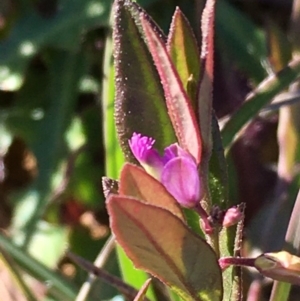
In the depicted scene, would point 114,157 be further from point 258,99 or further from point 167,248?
point 167,248

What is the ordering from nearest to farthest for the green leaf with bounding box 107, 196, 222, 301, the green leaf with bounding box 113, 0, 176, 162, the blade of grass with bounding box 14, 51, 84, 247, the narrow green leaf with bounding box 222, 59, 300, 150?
the green leaf with bounding box 107, 196, 222, 301 < the green leaf with bounding box 113, 0, 176, 162 < the narrow green leaf with bounding box 222, 59, 300, 150 < the blade of grass with bounding box 14, 51, 84, 247

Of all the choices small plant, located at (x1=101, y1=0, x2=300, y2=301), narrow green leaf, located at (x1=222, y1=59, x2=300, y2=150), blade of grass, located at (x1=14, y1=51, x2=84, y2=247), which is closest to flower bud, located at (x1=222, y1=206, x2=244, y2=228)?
small plant, located at (x1=101, y1=0, x2=300, y2=301)

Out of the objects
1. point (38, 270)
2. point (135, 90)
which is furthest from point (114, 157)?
point (135, 90)

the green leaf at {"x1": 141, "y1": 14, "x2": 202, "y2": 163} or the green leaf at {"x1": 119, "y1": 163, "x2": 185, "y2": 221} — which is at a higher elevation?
the green leaf at {"x1": 141, "y1": 14, "x2": 202, "y2": 163}

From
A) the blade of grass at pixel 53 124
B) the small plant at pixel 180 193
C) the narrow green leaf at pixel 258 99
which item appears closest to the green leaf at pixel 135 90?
the small plant at pixel 180 193

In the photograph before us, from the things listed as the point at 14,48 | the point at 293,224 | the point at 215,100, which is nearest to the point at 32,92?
the point at 14,48

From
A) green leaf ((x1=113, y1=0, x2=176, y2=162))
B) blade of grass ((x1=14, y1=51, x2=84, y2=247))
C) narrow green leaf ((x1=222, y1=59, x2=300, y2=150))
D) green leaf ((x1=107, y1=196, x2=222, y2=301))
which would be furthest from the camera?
blade of grass ((x1=14, y1=51, x2=84, y2=247))

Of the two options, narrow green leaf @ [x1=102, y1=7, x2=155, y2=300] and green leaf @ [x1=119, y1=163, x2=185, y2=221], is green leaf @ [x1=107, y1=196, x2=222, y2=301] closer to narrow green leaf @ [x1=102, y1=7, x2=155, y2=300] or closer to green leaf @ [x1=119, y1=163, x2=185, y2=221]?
green leaf @ [x1=119, y1=163, x2=185, y2=221]
